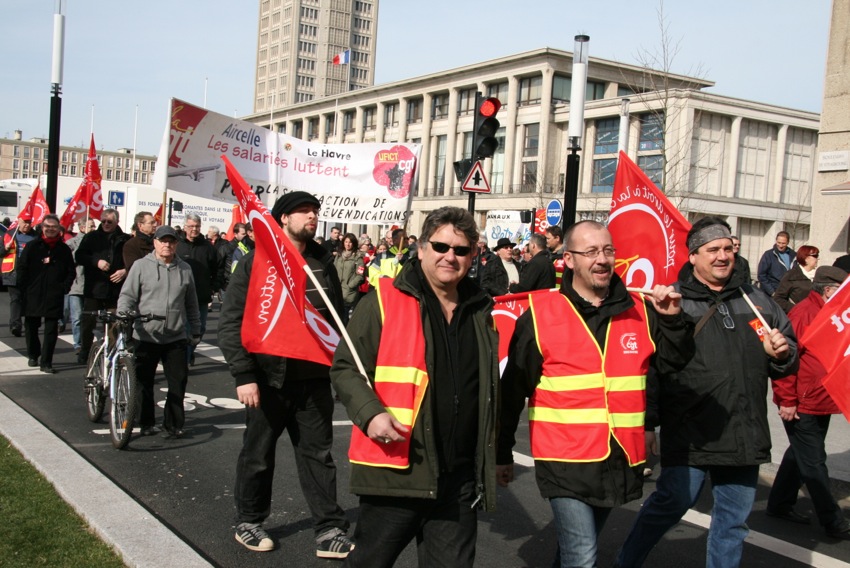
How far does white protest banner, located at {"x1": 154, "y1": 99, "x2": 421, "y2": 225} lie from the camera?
31.6ft

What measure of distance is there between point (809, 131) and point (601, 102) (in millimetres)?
14199

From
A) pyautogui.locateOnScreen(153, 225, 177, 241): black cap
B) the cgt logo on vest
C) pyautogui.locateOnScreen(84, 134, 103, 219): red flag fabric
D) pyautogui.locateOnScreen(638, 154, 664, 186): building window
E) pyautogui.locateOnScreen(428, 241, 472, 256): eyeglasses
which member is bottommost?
the cgt logo on vest

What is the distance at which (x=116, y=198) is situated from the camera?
117 ft

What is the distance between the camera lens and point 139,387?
7.74 metres

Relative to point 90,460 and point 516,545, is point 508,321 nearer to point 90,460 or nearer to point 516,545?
point 516,545

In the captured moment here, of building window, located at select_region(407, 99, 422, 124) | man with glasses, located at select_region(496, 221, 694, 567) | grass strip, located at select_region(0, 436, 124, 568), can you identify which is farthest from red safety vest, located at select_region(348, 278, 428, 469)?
building window, located at select_region(407, 99, 422, 124)

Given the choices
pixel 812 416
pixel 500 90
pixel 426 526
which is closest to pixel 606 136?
pixel 500 90

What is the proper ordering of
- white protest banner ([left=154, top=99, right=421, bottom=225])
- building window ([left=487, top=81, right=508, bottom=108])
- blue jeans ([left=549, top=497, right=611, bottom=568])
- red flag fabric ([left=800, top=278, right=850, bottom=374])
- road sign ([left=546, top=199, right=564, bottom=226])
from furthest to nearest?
building window ([left=487, top=81, right=508, bottom=108]), road sign ([left=546, top=199, right=564, bottom=226]), white protest banner ([left=154, top=99, right=421, bottom=225]), red flag fabric ([left=800, top=278, right=850, bottom=374]), blue jeans ([left=549, top=497, right=611, bottom=568])

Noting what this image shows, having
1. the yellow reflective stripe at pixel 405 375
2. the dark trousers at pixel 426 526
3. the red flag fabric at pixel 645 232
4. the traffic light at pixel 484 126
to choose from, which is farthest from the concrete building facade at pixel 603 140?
the yellow reflective stripe at pixel 405 375

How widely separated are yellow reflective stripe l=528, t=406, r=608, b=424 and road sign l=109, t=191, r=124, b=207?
3465cm

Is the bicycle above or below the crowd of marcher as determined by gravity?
below

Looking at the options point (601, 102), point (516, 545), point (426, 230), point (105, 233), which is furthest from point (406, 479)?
point (601, 102)

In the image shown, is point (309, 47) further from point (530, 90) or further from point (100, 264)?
point (100, 264)

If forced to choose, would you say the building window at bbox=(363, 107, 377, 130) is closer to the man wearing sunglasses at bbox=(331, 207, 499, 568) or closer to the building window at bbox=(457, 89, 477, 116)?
the building window at bbox=(457, 89, 477, 116)
